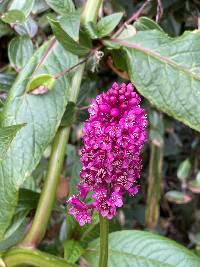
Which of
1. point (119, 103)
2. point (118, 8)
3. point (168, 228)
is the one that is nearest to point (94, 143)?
point (119, 103)

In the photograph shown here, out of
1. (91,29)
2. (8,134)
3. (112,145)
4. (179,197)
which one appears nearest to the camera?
(112,145)

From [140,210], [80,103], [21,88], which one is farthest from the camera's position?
[140,210]

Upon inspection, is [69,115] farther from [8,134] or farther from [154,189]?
[154,189]

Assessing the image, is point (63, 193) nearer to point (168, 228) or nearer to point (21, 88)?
point (21, 88)

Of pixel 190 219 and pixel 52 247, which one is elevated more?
pixel 52 247

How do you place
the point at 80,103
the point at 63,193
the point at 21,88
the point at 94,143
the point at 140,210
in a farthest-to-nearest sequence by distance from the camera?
the point at 140,210 < the point at 63,193 < the point at 80,103 < the point at 21,88 < the point at 94,143

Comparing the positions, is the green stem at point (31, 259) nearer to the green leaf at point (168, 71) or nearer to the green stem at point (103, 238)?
the green stem at point (103, 238)

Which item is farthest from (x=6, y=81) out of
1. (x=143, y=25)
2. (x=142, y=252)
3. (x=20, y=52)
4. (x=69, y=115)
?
(x=142, y=252)
